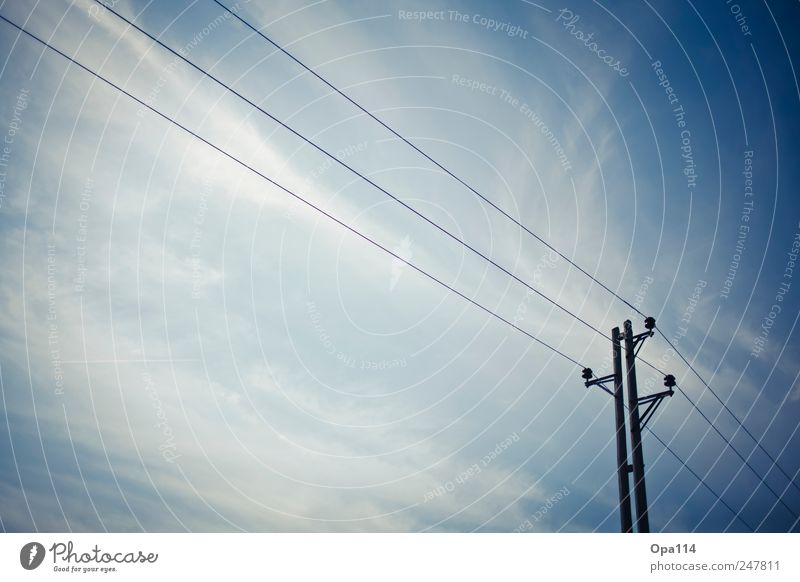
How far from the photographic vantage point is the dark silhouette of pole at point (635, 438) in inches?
361

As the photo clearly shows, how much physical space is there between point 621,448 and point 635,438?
1.39ft

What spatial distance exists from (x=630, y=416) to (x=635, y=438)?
535 mm

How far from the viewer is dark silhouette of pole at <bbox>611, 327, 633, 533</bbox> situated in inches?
371

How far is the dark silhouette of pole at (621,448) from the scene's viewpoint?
9414mm

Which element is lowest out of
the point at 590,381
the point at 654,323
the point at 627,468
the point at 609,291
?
the point at 627,468

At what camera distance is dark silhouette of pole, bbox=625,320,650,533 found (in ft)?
30.1

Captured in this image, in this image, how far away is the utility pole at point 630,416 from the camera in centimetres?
938

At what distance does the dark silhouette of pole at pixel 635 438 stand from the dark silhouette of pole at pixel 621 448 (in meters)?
0.18

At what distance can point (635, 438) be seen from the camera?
1008 cm

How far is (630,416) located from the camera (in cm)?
1034
